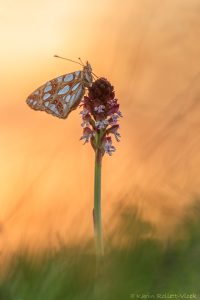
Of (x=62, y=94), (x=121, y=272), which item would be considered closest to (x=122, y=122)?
(x=62, y=94)

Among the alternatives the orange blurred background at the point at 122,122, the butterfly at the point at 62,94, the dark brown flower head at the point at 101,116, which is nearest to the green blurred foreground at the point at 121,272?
the orange blurred background at the point at 122,122

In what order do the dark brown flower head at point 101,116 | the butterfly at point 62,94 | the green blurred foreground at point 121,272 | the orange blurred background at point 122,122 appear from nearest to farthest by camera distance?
the green blurred foreground at point 121,272 < the orange blurred background at point 122,122 < the dark brown flower head at point 101,116 < the butterfly at point 62,94

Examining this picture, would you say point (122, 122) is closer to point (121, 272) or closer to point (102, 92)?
point (102, 92)

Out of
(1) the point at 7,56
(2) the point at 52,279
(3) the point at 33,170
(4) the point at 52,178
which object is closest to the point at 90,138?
(4) the point at 52,178

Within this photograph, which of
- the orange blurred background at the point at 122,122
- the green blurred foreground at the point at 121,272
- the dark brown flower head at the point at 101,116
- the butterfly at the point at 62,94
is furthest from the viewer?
the butterfly at the point at 62,94

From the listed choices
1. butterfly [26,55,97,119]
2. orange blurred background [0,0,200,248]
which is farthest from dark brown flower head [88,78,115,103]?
butterfly [26,55,97,119]

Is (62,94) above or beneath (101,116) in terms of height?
above

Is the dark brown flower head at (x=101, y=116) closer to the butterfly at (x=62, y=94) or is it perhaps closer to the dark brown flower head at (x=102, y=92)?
the dark brown flower head at (x=102, y=92)
